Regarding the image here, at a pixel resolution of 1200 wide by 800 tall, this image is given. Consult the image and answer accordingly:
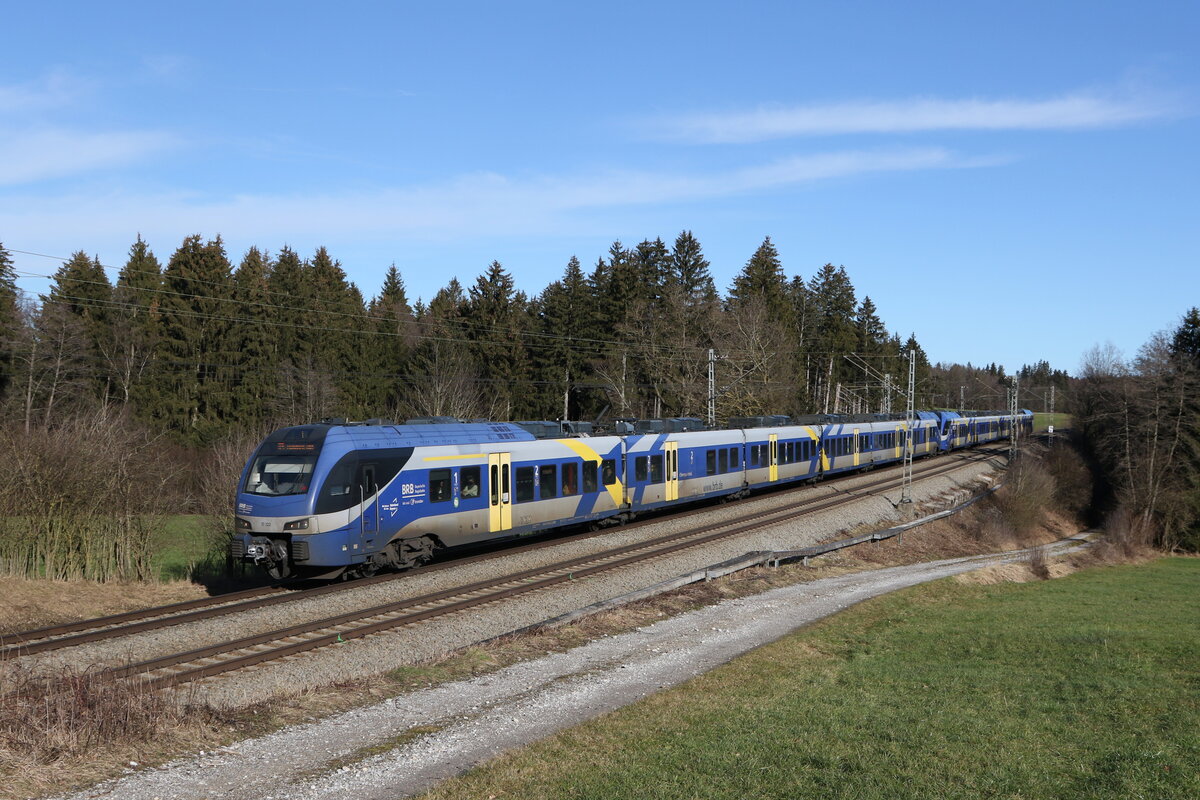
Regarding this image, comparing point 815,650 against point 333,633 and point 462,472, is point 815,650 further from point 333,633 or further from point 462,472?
point 462,472

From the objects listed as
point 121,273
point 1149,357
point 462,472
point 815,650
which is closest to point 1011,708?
point 815,650

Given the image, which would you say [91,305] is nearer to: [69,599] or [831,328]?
[69,599]

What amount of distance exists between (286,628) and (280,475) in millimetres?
4180

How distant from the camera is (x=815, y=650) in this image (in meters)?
14.8

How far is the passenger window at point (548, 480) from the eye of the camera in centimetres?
2398

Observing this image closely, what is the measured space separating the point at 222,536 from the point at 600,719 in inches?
628

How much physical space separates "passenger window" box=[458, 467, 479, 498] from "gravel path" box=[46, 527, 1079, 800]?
6.50 meters

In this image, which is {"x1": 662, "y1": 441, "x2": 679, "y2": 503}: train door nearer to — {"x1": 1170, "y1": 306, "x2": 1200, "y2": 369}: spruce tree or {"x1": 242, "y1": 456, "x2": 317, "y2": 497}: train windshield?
{"x1": 242, "y1": 456, "x2": 317, "y2": 497}: train windshield

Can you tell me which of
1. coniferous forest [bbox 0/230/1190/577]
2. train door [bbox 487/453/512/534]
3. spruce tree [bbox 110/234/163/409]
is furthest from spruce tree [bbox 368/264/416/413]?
train door [bbox 487/453/512/534]

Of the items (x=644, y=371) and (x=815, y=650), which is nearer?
(x=815, y=650)

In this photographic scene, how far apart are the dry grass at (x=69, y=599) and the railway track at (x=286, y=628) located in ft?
3.88

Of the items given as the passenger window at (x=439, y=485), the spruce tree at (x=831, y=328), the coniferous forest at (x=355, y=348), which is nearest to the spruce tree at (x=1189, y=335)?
the coniferous forest at (x=355, y=348)

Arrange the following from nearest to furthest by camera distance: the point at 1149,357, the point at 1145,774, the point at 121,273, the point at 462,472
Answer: the point at 1145,774 < the point at 462,472 < the point at 1149,357 < the point at 121,273

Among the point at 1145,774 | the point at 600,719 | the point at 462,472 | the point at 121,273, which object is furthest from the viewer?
the point at 121,273
